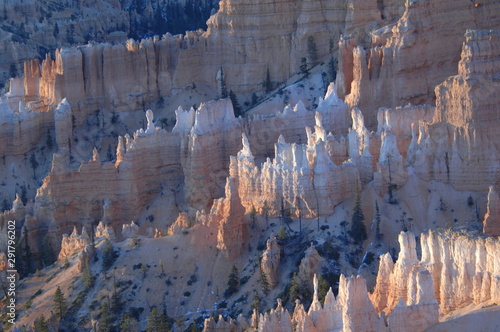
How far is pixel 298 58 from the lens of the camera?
9281 centimetres

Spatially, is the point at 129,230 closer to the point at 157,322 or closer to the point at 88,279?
the point at 88,279

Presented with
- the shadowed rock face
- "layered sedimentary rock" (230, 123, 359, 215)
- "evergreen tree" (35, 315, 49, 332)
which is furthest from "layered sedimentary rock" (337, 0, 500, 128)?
the shadowed rock face

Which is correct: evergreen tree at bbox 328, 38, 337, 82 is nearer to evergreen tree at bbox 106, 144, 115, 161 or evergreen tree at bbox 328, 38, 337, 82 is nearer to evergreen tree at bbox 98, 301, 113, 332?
evergreen tree at bbox 106, 144, 115, 161

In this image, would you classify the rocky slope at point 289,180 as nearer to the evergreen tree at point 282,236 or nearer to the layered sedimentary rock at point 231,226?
the layered sedimentary rock at point 231,226

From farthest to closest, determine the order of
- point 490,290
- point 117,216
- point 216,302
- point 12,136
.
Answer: point 12,136 < point 117,216 < point 216,302 < point 490,290

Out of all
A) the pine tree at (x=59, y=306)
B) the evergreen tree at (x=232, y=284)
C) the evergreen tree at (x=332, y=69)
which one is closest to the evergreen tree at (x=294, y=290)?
the evergreen tree at (x=232, y=284)

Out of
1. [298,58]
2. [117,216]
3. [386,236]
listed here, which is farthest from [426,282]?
[298,58]

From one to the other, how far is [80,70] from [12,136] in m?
5.73

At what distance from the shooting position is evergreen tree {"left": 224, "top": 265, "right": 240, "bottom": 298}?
6912 centimetres

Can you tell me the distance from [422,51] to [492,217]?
17552 mm

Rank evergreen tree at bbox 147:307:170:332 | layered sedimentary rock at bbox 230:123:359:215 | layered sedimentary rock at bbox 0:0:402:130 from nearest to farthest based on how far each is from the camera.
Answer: evergreen tree at bbox 147:307:170:332 < layered sedimentary rock at bbox 230:123:359:215 < layered sedimentary rock at bbox 0:0:402:130

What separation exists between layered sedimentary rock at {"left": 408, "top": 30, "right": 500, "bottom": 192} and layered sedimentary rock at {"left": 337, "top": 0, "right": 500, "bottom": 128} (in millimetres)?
9575

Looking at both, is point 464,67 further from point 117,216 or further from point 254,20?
point 254,20

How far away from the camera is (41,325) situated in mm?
68188
